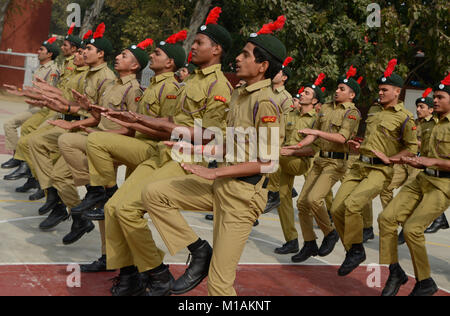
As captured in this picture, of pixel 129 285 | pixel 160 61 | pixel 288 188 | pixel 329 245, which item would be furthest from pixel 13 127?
pixel 129 285

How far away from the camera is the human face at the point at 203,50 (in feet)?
19.2

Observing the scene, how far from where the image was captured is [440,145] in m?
6.86

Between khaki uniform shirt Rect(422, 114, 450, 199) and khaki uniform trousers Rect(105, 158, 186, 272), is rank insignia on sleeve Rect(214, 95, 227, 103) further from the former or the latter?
khaki uniform shirt Rect(422, 114, 450, 199)

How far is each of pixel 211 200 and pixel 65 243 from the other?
2.88 metres

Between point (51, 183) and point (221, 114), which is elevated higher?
point (221, 114)

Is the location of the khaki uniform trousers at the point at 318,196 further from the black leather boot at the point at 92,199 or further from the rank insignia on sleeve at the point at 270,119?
the rank insignia on sleeve at the point at 270,119

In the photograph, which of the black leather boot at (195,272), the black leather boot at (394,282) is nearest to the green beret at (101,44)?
the black leather boot at (195,272)

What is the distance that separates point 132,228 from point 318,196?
3412 mm

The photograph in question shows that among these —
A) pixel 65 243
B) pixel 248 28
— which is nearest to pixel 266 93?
pixel 65 243

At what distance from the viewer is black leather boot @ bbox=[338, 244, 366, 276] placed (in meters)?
7.25

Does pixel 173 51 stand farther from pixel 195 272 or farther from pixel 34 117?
pixel 34 117

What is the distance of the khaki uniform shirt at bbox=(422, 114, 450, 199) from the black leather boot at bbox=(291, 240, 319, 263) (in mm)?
1940

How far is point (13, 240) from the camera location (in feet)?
24.6
